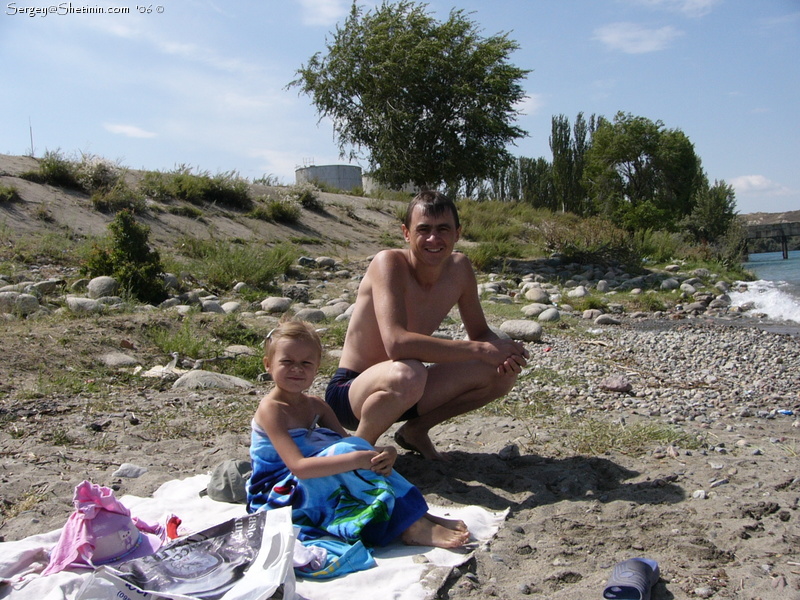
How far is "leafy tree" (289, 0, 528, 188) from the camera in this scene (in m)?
16.2

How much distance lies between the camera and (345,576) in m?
2.28

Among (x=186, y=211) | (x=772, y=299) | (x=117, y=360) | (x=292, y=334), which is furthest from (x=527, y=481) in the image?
(x=186, y=211)

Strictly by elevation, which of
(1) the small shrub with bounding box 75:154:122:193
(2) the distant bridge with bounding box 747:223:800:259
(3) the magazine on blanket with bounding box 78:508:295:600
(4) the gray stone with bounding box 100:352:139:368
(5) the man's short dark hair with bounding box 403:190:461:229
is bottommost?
(3) the magazine on blanket with bounding box 78:508:295:600

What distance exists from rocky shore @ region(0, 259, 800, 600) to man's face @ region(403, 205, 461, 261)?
1.10 meters

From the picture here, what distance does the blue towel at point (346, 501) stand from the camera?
8.17 ft

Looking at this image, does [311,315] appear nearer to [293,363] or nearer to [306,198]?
[293,363]

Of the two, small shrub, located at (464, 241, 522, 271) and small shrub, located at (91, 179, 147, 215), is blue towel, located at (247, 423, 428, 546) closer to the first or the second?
small shrub, located at (464, 241, 522, 271)

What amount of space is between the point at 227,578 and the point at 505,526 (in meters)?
1.14

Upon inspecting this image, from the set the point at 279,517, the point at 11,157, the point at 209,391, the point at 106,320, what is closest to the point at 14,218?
the point at 11,157

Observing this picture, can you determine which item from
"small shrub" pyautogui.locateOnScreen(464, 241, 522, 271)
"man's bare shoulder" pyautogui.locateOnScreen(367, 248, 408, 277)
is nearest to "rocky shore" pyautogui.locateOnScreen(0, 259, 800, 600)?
"man's bare shoulder" pyautogui.locateOnScreen(367, 248, 408, 277)

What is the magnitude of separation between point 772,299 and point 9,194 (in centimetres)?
1398

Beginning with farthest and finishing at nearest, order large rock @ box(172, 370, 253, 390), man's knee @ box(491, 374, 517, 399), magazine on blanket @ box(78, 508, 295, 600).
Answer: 1. large rock @ box(172, 370, 253, 390)
2. man's knee @ box(491, 374, 517, 399)
3. magazine on blanket @ box(78, 508, 295, 600)

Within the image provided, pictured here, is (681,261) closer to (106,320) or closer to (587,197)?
(106,320)

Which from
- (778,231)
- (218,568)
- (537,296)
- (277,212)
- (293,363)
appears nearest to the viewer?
(218,568)
